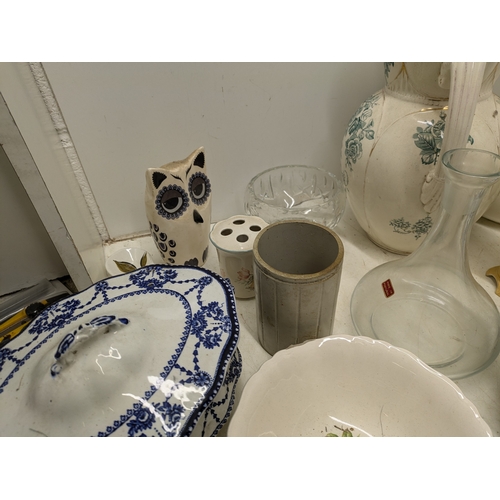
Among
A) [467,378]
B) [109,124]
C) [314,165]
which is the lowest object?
[467,378]

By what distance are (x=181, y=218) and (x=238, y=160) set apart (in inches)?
8.9

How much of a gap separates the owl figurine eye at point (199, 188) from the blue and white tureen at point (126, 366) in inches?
6.1

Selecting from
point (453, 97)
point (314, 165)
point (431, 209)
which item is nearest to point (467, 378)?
point (431, 209)

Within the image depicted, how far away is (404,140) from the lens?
0.46m

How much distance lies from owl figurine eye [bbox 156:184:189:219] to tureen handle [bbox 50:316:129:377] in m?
0.18

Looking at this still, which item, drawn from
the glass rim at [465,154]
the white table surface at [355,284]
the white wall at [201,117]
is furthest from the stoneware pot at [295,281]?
the white wall at [201,117]

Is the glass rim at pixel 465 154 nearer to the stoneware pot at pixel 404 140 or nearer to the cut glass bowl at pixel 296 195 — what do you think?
the stoneware pot at pixel 404 140

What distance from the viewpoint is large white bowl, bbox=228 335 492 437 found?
333 mm

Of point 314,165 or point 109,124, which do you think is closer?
point 109,124

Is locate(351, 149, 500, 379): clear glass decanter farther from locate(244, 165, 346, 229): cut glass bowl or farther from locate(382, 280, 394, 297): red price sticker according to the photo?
locate(244, 165, 346, 229): cut glass bowl

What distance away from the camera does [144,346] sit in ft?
1.00

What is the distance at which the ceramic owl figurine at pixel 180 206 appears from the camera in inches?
17.5

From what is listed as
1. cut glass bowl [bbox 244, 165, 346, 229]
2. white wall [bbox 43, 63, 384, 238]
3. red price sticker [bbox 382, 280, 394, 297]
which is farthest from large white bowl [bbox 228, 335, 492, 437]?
white wall [bbox 43, 63, 384, 238]

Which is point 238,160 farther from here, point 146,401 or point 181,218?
point 146,401
